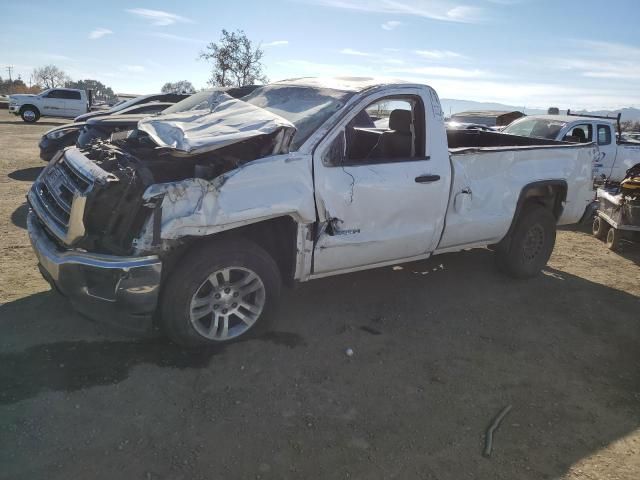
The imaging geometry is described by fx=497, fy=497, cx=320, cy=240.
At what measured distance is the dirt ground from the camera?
8.75 feet

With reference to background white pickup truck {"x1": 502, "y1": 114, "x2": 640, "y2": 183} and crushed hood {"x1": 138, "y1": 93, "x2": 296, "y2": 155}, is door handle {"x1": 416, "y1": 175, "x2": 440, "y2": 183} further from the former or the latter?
background white pickup truck {"x1": 502, "y1": 114, "x2": 640, "y2": 183}

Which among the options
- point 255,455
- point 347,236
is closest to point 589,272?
point 347,236

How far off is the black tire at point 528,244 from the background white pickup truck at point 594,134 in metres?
4.79

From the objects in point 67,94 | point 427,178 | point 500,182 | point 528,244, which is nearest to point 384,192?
point 427,178

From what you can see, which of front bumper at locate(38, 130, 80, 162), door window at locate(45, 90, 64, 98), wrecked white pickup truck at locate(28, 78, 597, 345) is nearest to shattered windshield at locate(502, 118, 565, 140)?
wrecked white pickup truck at locate(28, 78, 597, 345)

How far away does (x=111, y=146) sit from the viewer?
4.02m

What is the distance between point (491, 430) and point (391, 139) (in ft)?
8.70

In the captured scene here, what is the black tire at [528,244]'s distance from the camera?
5.37 m

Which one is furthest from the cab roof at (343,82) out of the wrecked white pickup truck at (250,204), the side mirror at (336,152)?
the side mirror at (336,152)

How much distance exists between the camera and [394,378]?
3520 mm

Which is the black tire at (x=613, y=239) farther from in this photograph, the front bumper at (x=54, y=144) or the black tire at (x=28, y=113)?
the black tire at (x=28, y=113)

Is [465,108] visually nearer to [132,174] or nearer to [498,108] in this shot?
[498,108]

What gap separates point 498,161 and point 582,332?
1.76 m

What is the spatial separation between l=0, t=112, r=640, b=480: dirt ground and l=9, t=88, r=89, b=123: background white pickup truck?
24.2m
